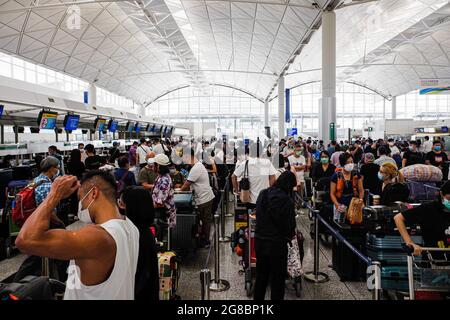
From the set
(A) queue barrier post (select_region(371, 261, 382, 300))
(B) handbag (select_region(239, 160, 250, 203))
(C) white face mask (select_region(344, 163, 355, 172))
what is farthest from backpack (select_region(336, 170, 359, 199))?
(A) queue barrier post (select_region(371, 261, 382, 300))

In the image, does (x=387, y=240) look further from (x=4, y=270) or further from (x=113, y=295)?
(x=4, y=270)

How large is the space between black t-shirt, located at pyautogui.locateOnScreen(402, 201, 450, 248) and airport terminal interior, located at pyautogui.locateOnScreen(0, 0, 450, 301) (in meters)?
0.01

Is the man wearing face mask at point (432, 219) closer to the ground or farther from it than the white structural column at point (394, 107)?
closer to the ground

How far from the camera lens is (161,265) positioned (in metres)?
3.79

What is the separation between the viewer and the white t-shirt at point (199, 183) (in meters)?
6.00

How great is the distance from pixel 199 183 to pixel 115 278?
4230mm

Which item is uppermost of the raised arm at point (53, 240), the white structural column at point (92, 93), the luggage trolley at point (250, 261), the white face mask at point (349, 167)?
the white structural column at point (92, 93)

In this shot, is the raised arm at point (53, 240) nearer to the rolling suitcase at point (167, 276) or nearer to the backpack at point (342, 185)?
the rolling suitcase at point (167, 276)

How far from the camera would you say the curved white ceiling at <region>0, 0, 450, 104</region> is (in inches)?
770

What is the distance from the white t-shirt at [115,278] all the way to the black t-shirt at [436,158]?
885 centimetres

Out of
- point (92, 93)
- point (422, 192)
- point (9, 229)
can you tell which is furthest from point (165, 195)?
point (92, 93)

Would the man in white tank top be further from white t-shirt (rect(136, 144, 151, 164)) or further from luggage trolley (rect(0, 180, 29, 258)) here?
white t-shirt (rect(136, 144, 151, 164))

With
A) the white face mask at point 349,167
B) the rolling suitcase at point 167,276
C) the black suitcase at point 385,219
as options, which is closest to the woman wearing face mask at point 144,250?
the rolling suitcase at point 167,276

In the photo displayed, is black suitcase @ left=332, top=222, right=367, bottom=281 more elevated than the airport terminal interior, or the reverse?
the airport terminal interior
